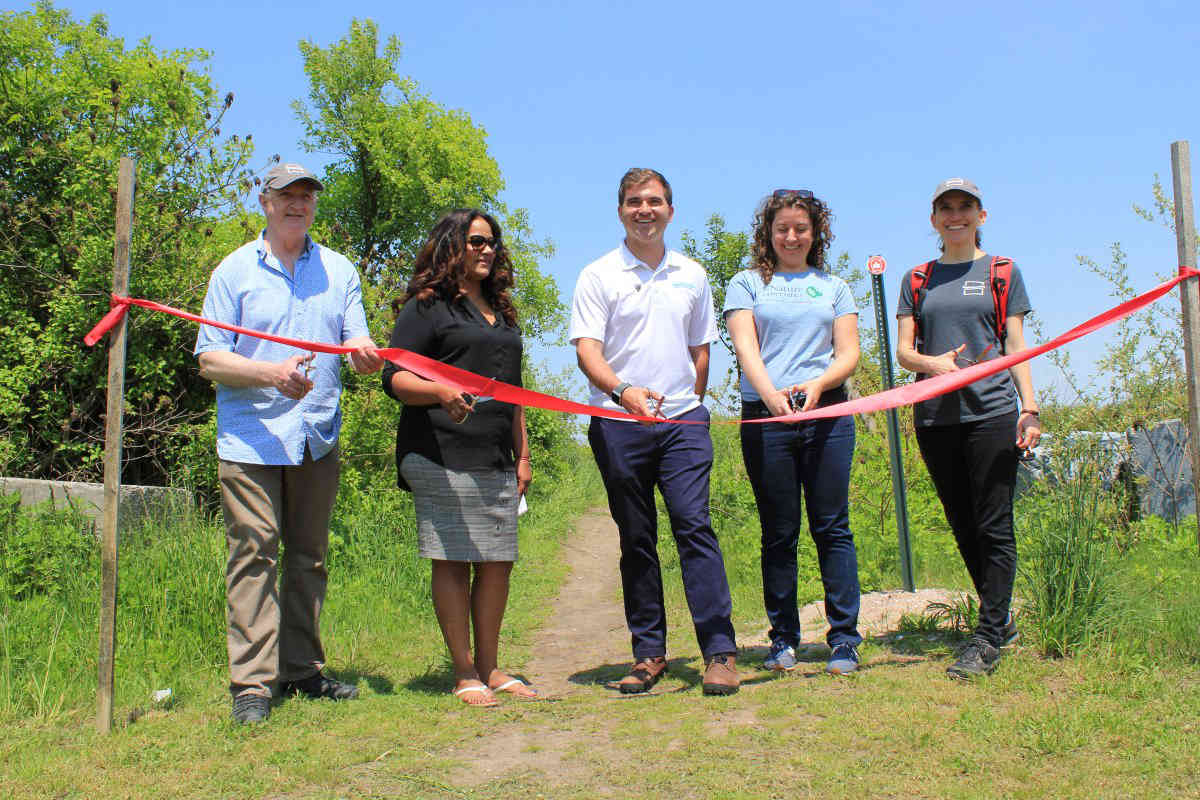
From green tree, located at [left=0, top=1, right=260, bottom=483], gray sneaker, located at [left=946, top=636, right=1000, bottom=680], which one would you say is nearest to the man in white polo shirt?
gray sneaker, located at [left=946, top=636, right=1000, bottom=680]

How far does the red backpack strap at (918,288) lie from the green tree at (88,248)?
6.45m

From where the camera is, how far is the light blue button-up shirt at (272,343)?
12.8 feet

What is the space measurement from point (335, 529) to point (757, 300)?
490 cm

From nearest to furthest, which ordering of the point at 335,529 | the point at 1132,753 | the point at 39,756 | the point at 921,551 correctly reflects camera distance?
the point at 1132,753 < the point at 39,756 < the point at 921,551 < the point at 335,529

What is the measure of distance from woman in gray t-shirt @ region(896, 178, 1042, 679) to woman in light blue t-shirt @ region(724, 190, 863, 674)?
34cm

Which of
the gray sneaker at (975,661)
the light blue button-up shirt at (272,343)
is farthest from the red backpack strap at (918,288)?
the light blue button-up shirt at (272,343)

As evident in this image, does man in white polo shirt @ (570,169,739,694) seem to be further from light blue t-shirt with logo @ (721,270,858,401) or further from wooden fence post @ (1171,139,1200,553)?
wooden fence post @ (1171,139,1200,553)

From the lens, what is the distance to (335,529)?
7.93 meters

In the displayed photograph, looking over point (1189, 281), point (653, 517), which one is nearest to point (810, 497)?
point (653, 517)

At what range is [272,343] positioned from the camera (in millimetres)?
3961

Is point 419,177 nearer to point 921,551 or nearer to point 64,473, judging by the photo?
point 64,473

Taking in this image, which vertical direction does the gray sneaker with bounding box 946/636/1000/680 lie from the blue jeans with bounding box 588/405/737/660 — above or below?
below

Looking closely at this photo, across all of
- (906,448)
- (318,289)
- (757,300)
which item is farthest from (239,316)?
(906,448)

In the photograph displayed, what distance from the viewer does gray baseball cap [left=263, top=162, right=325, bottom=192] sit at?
4008mm
